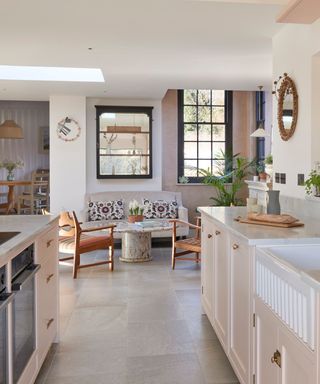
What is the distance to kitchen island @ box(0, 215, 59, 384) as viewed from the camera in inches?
64.7

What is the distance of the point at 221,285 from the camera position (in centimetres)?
259

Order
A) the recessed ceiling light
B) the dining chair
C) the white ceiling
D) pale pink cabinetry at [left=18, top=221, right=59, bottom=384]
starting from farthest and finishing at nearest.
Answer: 1. the dining chair
2. the recessed ceiling light
3. the white ceiling
4. pale pink cabinetry at [left=18, top=221, right=59, bottom=384]

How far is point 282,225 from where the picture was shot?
233 centimetres

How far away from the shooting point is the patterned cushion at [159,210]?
262 inches

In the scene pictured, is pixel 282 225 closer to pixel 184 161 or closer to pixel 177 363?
pixel 177 363

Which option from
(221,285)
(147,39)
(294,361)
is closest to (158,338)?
(221,285)

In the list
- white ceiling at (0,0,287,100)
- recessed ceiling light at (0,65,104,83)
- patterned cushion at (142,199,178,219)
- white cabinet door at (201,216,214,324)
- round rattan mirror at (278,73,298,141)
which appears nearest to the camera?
white cabinet door at (201,216,214,324)

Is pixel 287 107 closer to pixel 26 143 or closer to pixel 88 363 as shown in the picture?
pixel 88 363

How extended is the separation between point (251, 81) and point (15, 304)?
4.91 metres

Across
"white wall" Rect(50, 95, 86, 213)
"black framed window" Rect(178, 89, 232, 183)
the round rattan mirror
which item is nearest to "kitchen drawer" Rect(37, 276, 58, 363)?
the round rattan mirror

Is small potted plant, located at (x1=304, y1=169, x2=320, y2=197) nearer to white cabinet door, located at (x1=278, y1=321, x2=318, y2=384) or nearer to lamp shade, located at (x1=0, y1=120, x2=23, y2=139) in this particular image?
white cabinet door, located at (x1=278, y1=321, x2=318, y2=384)

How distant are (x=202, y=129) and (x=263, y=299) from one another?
6.28 m

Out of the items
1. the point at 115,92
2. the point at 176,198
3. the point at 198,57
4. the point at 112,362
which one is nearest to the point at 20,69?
the point at 115,92

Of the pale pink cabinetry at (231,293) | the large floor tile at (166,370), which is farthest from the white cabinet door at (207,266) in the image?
the large floor tile at (166,370)
